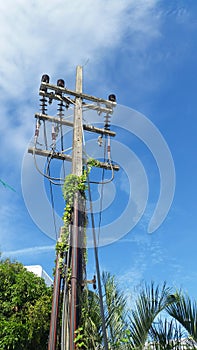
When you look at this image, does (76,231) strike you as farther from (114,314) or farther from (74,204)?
(114,314)

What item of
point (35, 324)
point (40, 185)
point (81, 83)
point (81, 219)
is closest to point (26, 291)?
point (35, 324)

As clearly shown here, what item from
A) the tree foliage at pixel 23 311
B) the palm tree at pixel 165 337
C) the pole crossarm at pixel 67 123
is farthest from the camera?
the tree foliage at pixel 23 311

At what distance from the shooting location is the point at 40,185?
18.1 ft

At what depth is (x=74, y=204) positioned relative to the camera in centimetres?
474

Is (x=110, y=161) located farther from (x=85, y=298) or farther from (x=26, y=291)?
(x=26, y=291)

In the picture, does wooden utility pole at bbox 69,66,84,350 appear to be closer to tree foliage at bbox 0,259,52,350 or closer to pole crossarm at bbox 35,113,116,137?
pole crossarm at bbox 35,113,116,137

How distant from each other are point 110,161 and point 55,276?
8.01 feet

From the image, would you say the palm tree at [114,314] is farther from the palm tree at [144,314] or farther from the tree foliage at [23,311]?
the tree foliage at [23,311]

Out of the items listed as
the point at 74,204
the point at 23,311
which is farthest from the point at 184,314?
the point at 23,311

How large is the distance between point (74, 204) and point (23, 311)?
5.19 m

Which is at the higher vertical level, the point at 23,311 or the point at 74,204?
the point at 74,204

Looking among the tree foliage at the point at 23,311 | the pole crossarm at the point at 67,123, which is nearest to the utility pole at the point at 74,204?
the pole crossarm at the point at 67,123

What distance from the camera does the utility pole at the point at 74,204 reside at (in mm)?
3965

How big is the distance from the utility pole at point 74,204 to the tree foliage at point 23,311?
3.57m
